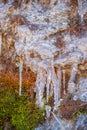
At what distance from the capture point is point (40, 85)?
16.9ft

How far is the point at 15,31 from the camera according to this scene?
502 centimetres

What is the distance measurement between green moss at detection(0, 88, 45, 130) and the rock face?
0.55 ft

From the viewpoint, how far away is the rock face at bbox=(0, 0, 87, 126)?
482cm

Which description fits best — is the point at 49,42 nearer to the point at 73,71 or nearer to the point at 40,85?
the point at 73,71

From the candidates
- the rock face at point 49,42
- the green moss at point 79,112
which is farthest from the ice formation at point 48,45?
the green moss at point 79,112

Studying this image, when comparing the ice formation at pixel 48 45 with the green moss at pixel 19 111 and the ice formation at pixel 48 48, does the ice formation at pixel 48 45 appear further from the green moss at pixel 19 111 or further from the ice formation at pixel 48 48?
the green moss at pixel 19 111

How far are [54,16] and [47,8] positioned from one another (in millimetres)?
145

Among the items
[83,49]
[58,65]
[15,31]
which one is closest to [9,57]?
[15,31]

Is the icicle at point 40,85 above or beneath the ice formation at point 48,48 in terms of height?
beneath

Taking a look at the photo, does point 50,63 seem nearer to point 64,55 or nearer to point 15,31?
point 64,55

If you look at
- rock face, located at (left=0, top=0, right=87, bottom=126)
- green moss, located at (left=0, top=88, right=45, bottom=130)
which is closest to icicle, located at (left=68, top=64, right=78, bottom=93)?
rock face, located at (left=0, top=0, right=87, bottom=126)

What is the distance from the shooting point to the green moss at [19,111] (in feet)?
17.0

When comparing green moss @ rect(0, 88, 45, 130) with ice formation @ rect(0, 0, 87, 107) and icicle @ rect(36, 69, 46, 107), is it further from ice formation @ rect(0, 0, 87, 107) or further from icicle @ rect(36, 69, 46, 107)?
ice formation @ rect(0, 0, 87, 107)

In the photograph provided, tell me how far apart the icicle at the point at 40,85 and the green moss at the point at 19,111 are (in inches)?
3.9
